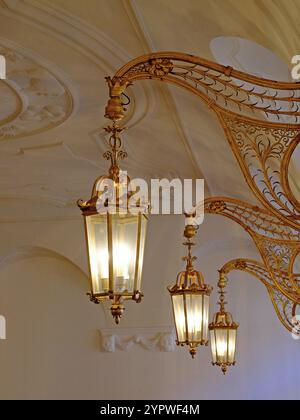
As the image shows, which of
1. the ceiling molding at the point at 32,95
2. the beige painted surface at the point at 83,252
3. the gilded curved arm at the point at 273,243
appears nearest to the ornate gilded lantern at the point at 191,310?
the gilded curved arm at the point at 273,243

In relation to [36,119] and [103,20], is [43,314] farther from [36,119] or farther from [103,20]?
[103,20]

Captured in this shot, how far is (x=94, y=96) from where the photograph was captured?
11.6m

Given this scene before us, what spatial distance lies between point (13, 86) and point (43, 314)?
7.81m

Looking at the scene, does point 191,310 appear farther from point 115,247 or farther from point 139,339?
point 139,339

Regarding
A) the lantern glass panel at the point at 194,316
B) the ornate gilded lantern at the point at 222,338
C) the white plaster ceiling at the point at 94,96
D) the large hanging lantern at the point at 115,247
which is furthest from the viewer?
the ornate gilded lantern at the point at 222,338

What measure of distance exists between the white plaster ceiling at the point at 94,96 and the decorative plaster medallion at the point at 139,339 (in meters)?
2.88

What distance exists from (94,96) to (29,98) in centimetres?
101

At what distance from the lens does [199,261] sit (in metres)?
17.4

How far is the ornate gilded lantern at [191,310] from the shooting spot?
27.0 ft

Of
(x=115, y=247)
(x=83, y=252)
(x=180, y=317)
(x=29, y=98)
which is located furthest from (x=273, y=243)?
(x=83, y=252)

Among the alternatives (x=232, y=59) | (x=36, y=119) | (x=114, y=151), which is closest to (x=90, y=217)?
(x=114, y=151)

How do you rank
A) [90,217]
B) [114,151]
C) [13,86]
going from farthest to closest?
[13,86], [114,151], [90,217]

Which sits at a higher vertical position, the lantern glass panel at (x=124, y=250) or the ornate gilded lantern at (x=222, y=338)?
the ornate gilded lantern at (x=222, y=338)

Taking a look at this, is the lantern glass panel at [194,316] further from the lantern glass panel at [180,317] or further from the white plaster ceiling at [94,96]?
the white plaster ceiling at [94,96]
